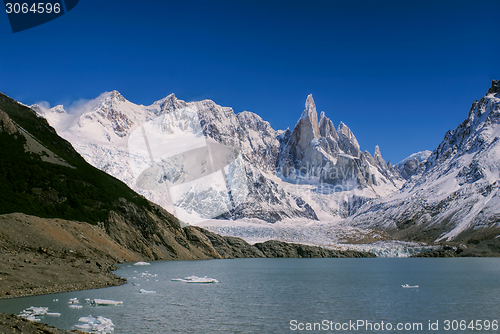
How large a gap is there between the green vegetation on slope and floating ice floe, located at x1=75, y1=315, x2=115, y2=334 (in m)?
51.2

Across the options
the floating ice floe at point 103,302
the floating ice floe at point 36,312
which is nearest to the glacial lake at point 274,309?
the floating ice floe at point 36,312

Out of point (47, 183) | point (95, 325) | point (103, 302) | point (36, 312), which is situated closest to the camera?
point (95, 325)

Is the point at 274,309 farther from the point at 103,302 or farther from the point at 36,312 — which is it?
the point at 36,312

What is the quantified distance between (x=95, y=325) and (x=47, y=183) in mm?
71469

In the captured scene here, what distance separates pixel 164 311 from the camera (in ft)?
112

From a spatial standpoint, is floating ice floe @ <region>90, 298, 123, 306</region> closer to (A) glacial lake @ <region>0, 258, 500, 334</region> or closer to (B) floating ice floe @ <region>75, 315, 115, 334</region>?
(A) glacial lake @ <region>0, 258, 500, 334</region>

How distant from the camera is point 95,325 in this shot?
87.9 ft

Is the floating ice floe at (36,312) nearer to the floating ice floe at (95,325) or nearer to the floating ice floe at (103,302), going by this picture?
the floating ice floe at (95,325)

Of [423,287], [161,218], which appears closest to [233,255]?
[161,218]

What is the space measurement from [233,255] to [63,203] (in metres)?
89.8

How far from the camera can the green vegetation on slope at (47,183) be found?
79.7 meters

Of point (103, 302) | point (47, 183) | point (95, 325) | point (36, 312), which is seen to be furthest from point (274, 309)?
point (47, 183)

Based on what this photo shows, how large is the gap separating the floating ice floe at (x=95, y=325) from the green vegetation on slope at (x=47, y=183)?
51174 mm

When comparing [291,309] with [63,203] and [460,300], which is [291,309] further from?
[63,203]
